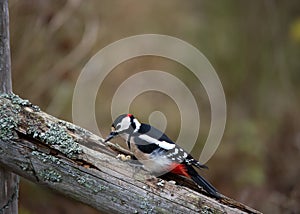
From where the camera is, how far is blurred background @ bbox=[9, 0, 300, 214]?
17.8ft

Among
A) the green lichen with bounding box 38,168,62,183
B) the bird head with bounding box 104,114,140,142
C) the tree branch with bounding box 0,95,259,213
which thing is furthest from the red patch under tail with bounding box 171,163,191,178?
the green lichen with bounding box 38,168,62,183

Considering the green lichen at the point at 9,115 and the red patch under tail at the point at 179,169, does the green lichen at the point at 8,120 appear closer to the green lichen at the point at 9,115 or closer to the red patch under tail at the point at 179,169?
the green lichen at the point at 9,115

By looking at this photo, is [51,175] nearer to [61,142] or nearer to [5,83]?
[61,142]

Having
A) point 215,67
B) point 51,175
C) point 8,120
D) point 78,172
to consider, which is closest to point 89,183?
point 78,172

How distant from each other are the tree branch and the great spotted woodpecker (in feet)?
0.67

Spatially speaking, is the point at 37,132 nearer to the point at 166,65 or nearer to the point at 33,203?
the point at 33,203

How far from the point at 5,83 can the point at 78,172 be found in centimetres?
57

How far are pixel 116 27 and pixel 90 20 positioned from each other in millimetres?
894

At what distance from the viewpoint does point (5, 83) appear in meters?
2.44

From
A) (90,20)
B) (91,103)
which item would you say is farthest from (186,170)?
(90,20)

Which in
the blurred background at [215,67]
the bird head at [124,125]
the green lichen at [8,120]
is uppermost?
the blurred background at [215,67]

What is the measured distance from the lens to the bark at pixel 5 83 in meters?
2.41

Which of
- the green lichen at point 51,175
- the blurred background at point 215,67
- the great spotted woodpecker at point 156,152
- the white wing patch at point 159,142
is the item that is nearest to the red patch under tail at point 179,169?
the great spotted woodpecker at point 156,152

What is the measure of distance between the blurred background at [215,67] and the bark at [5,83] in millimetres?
2305
